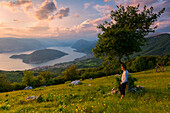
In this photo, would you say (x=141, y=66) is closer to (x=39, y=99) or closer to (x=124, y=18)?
(x=124, y=18)

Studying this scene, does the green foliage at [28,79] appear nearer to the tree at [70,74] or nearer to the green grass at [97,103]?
the tree at [70,74]

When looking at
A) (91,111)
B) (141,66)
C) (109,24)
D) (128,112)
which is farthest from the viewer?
(141,66)

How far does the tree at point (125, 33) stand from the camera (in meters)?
15.5

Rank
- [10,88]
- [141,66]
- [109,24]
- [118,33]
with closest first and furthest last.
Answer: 1. [118,33]
2. [109,24]
3. [10,88]
4. [141,66]

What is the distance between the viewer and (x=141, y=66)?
71.0 meters

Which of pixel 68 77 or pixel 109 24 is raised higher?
pixel 109 24

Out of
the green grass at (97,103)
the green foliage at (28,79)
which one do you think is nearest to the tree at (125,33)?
the green grass at (97,103)

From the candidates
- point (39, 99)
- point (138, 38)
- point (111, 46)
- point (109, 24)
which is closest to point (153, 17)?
point (138, 38)

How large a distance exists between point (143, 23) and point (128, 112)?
18.0 meters

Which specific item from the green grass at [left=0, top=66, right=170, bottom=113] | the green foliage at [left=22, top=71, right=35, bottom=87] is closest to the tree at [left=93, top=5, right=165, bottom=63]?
the green grass at [left=0, top=66, right=170, bottom=113]

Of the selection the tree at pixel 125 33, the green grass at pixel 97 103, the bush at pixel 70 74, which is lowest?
Answer: the bush at pixel 70 74

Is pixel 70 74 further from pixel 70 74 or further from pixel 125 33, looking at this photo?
pixel 125 33

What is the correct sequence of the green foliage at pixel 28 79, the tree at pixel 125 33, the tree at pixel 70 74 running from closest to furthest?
the tree at pixel 125 33, the green foliage at pixel 28 79, the tree at pixel 70 74

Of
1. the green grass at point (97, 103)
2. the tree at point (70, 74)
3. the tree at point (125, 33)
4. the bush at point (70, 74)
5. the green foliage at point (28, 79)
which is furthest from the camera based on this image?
the tree at point (70, 74)
